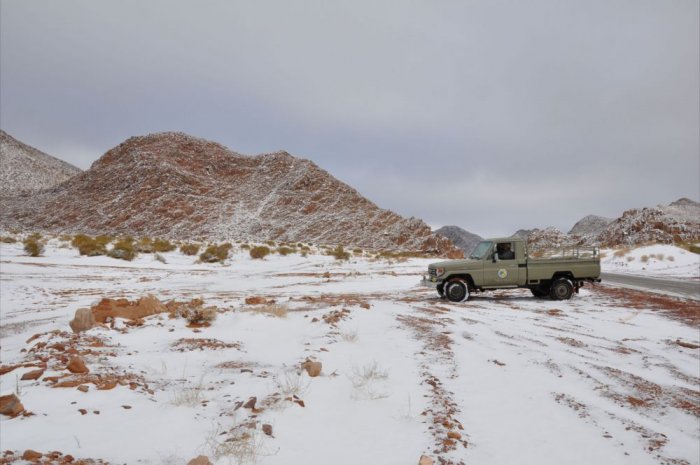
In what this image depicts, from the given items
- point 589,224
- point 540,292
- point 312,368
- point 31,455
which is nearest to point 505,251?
point 540,292

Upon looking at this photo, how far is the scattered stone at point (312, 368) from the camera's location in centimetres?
513

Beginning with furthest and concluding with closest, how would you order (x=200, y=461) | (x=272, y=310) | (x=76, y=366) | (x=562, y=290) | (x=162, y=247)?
(x=162, y=247)
(x=562, y=290)
(x=272, y=310)
(x=76, y=366)
(x=200, y=461)

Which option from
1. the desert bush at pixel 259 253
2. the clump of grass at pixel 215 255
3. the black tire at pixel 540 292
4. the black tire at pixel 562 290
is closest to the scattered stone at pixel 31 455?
the black tire at pixel 562 290

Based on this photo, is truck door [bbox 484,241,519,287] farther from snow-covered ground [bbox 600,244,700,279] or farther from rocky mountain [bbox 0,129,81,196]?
rocky mountain [bbox 0,129,81,196]

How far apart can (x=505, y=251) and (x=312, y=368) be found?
994 centimetres

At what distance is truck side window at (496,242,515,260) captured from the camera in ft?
43.8

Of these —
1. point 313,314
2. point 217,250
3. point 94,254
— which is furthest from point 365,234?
point 313,314

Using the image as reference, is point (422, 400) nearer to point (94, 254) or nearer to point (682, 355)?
point (682, 355)

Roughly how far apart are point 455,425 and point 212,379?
109 inches

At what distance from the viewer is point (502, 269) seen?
13.3m

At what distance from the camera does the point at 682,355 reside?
7109 millimetres

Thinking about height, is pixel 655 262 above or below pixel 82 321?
above

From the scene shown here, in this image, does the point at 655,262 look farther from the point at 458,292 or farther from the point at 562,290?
the point at 458,292

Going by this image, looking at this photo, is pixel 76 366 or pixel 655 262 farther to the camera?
pixel 655 262
